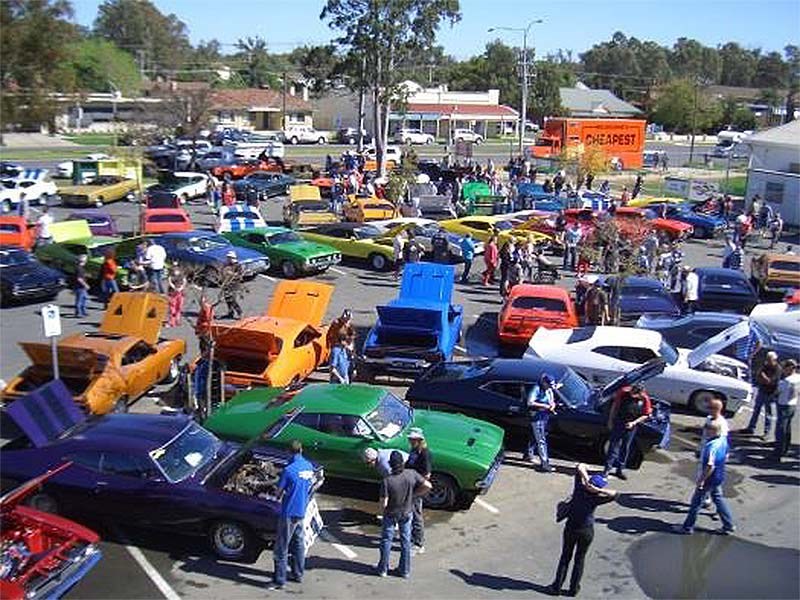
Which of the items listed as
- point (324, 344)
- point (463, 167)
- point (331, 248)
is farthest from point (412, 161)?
point (324, 344)

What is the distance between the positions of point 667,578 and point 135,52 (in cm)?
11835

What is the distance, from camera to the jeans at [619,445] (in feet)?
38.2

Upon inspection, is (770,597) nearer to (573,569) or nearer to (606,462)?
(573,569)

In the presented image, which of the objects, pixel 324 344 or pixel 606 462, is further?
pixel 324 344

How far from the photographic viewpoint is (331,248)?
24828 mm

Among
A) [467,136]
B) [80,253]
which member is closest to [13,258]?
[80,253]

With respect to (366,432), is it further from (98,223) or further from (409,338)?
(98,223)

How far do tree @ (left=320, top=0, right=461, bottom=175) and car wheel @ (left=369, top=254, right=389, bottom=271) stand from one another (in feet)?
64.6

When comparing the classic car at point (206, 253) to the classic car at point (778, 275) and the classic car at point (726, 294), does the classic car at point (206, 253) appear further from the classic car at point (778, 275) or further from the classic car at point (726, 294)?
the classic car at point (778, 275)

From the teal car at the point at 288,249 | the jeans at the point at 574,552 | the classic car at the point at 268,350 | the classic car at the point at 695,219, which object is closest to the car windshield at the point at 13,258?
the teal car at the point at 288,249

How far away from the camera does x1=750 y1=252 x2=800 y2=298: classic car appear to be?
2278 centimetres

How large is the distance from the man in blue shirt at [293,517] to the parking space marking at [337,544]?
83 centimetres

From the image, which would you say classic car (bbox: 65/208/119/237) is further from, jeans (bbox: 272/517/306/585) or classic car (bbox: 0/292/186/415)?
jeans (bbox: 272/517/306/585)

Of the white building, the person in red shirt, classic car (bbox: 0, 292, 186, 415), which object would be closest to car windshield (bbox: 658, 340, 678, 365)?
the person in red shirt
